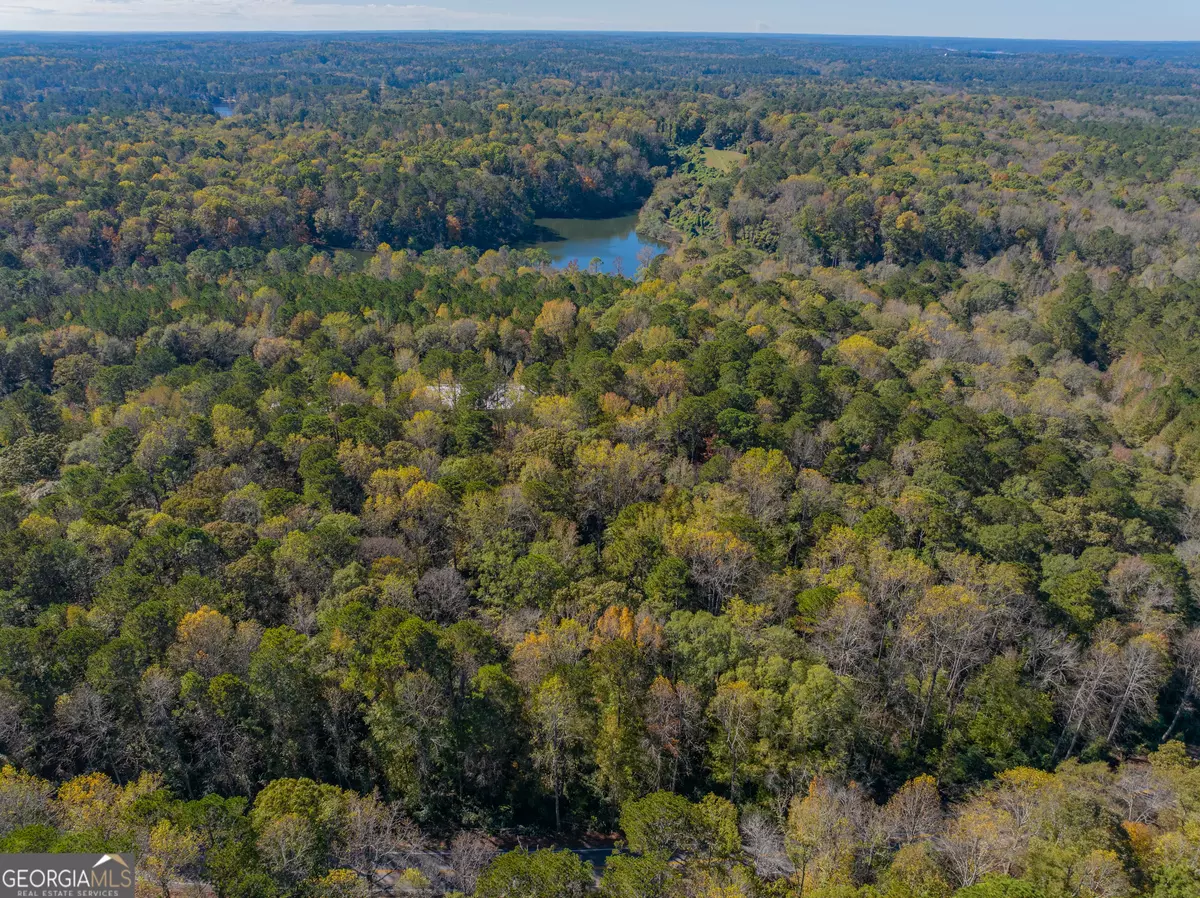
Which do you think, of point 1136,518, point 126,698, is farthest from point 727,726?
point 1136,518

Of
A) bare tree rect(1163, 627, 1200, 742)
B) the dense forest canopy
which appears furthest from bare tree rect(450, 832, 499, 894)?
bare tree rect(1163, 627, 1200, 742)

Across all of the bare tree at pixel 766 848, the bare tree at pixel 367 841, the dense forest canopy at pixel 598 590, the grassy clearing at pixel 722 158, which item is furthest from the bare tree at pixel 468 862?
the grassy clearing at pixel 722 158

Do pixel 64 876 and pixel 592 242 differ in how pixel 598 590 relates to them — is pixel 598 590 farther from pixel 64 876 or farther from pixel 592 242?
pixel 592 242

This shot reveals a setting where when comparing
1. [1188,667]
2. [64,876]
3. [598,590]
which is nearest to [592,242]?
[598,590]

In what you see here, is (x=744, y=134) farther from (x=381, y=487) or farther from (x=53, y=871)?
(x=53, y=871)

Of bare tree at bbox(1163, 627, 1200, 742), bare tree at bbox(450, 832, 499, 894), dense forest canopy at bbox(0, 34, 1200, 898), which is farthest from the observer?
bare tree at bbox(1163, 627, 1200, 742)

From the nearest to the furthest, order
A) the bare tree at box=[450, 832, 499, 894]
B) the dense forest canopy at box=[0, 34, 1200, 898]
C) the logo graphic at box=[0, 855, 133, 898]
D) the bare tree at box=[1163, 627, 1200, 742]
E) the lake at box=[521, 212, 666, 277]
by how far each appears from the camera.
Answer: the logo graphic at box=[0, 855, 133, 898]
the bare tree at box=[450, 832, 499, 894]
the dense forest canopy at box=[0, 34, 1200, 898]
the bare tree at box=[1163, 627, 1200, 742]
the lake at box=[521, 212, 666, 277]

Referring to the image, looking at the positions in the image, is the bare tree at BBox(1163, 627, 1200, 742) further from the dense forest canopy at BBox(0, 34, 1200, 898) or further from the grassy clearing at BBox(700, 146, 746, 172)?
the grassy clearing at BBox(700, 146, 746, 172)
